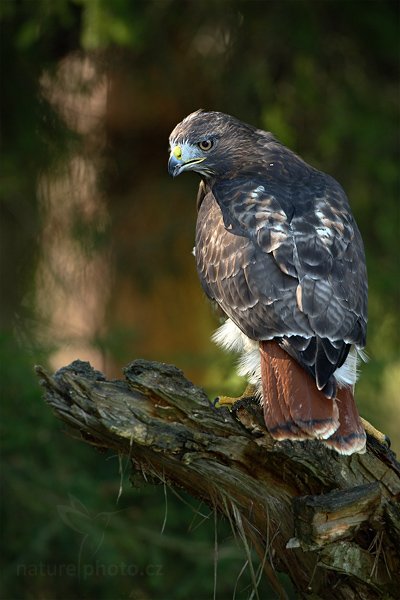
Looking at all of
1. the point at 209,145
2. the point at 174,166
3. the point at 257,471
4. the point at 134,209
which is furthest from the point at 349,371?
the point at 134,209

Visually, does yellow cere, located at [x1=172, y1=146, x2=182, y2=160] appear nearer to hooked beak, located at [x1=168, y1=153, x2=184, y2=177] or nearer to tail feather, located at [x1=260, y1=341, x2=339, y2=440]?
hooked beak, located at [x1=168, y1=153, x2=184, y2=177]

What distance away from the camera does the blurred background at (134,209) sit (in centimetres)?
577

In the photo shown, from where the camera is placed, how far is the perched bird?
330 centimetres

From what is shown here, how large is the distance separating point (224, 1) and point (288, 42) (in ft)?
1.53

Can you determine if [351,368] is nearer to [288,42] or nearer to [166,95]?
[288,42]

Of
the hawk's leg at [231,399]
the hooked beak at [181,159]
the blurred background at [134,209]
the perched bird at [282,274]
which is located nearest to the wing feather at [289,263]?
the perched bird at [282,274]

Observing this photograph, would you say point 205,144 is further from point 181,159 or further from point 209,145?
point 181,159

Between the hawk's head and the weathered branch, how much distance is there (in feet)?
4.76

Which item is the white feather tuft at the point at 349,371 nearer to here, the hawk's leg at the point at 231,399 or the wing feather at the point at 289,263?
the wing feather at the point at 289,263

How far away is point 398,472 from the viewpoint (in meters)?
3.35

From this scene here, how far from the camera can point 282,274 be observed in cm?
364

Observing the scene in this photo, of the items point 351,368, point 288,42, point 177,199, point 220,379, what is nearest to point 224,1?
point 288,42

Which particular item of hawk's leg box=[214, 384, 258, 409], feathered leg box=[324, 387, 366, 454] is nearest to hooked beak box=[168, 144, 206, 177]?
hawk's leg box=[214, 384, 258, 409]

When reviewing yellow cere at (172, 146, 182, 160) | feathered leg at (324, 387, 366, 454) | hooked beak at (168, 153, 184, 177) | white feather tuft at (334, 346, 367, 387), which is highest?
yellow cere at (172, 146, 182, 160)
